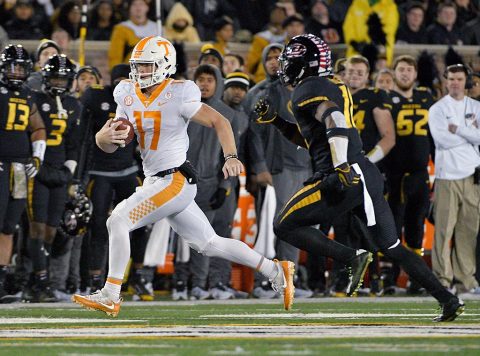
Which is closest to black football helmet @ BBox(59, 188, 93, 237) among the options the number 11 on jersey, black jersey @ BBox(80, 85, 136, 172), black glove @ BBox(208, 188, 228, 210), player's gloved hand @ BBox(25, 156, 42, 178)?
black jersey @ BBox(80, 85, 136, 172)

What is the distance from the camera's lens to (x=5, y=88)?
11500mm

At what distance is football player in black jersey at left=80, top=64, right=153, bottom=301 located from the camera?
12.0 meters

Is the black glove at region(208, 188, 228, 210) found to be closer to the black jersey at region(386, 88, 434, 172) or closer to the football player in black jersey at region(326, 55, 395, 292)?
the football player in black jersey at region(326, 55, 395, 292)

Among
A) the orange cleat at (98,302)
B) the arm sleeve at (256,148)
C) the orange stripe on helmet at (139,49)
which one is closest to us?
the orange cleat at (98,302)

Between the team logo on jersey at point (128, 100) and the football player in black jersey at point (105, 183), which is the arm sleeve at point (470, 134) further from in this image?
the team logo on jersey at point (128, 100)

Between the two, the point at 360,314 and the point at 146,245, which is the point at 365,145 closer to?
the point at 146,245

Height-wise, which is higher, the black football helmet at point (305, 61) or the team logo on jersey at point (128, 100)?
the black football helmet at point (305, 61)

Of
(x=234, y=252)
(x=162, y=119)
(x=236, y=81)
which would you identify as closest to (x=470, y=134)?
(x=236, y=81)

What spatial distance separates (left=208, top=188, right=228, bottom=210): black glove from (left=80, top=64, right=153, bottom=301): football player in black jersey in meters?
0.66

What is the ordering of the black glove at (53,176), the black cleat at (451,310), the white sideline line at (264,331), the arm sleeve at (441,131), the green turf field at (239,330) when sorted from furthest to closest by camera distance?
1. the arm sleeve at (441,131)
2. the black glove at (53,176)
3. the black cleat at (451,310)
4. the white sideline line at (264,331)
5. the green turf field at (239,330)

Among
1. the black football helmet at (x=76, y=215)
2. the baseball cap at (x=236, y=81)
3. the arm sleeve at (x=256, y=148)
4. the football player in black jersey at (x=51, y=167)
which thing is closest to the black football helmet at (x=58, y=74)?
the football player in black jersey at (x=51, y=167)

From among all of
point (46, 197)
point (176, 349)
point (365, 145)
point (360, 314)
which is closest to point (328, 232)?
point (365, 145)

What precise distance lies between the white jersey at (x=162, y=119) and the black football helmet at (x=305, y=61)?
0.71 metres

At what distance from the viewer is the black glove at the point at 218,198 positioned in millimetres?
12016
